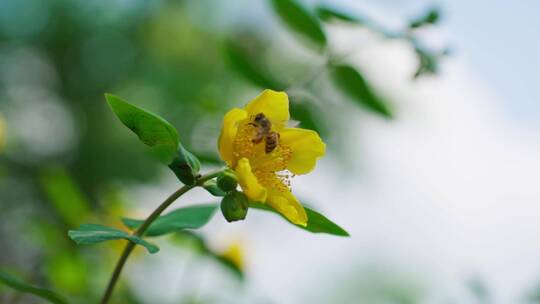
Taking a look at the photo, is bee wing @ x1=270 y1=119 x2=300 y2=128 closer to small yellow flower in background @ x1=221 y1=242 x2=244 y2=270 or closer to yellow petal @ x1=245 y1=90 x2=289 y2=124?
yellow petal @ x1=245 y1=90 x2=289 y2=124

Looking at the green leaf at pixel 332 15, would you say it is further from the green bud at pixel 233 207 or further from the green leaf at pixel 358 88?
the green bud at pixel 233 207

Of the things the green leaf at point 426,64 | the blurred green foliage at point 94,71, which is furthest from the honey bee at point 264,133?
the blurred green foliage at point 94,71

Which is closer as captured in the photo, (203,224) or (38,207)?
(203,224)

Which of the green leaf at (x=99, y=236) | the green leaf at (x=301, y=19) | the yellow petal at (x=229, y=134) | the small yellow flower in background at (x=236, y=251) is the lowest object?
the green leaf at (x=99, y=236)

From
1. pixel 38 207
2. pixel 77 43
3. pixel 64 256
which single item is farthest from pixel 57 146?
pixel 64 256

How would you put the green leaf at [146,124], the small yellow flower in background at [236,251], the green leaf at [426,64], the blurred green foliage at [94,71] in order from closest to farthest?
the green leaf at [146,124] < the green leaf at [426,64] < the small yellow flower in background at [236,251] < the blurred green foliage at [94,71]

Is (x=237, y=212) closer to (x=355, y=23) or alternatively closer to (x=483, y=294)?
(x=355, y=23)
